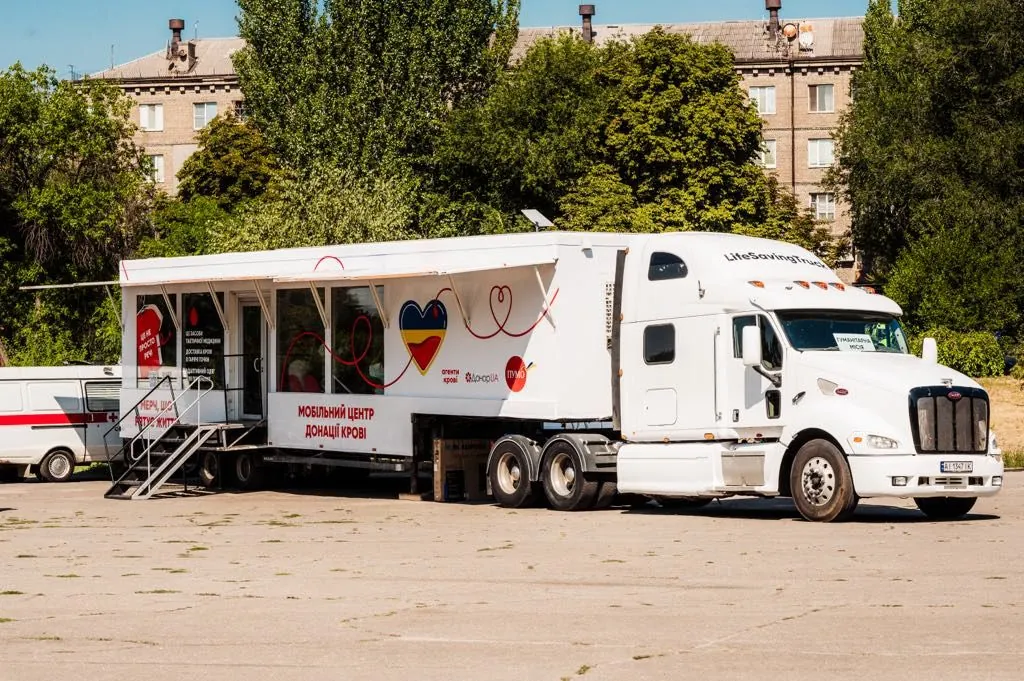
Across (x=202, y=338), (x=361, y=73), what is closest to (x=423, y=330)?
(x=202, y=338)

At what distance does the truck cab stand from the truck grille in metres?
0.02

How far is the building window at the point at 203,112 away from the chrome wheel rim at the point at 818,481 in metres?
79.5

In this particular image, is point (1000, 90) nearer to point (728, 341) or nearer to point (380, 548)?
point (728, 341)

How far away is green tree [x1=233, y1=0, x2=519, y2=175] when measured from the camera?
64.7 meters

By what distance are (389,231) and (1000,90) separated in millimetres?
20760

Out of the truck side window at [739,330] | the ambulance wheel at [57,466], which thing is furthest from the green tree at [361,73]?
the truck side window at [739,330]

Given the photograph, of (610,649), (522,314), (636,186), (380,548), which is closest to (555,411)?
(522,314)

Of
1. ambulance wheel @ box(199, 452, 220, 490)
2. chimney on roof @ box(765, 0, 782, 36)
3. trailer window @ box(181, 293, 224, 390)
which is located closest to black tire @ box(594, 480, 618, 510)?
ambulance wheel @ box(199, 452, 220, 490)

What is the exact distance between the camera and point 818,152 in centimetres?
9025

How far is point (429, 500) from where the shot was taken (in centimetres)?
2489

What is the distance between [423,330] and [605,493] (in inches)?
167

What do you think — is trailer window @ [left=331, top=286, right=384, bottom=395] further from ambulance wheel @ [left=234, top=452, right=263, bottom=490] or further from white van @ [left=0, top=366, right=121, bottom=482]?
white van @ [left=0, top=366, right=121, bottom=482]

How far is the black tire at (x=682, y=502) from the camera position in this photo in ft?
76.1

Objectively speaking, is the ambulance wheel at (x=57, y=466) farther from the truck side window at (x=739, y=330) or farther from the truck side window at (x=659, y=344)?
the truck side window at (x=739, y=330)
